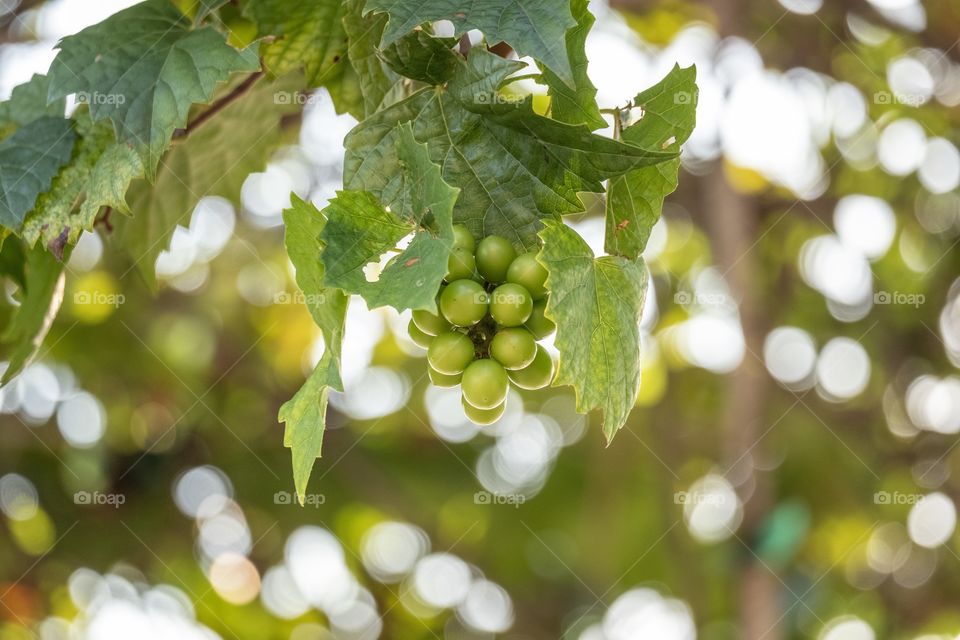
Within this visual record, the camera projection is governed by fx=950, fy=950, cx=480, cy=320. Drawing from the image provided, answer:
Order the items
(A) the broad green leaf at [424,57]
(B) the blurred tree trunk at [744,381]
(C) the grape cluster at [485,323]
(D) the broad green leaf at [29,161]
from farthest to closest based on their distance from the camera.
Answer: (B) the blurred tree trunk at [744,381] < (D) the broad green leaf at [29,161] < (A) the broad green leaf at [424,57] < (C) the grape cluster at [485,323]

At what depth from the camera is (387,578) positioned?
4.24 m

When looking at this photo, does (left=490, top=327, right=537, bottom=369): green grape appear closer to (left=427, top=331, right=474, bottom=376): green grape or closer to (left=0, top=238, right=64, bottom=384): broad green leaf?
(left=427, top=331, right=474, bottom=376): green grape

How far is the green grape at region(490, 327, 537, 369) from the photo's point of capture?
1.08 metres

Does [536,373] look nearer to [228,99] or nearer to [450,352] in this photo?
[450,352]

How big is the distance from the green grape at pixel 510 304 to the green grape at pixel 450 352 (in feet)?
0.19

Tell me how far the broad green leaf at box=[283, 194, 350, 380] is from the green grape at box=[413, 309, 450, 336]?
0.10m

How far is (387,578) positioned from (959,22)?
315cm

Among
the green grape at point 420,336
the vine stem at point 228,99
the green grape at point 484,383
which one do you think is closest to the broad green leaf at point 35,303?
the vine stem at point 228,99

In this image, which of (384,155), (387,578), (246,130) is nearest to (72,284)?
(387,578)

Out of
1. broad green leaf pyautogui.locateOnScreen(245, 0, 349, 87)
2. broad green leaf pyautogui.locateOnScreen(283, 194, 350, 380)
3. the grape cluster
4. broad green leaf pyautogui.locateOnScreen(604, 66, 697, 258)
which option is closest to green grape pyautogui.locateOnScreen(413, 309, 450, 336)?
the grape cluster

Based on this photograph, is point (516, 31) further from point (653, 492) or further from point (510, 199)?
point (653, 492)

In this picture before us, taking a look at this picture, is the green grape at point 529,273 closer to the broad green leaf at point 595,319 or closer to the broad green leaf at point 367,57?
the broad green leaf at point 595,319

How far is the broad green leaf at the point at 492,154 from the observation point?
1.08m

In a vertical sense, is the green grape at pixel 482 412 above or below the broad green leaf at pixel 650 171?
below
